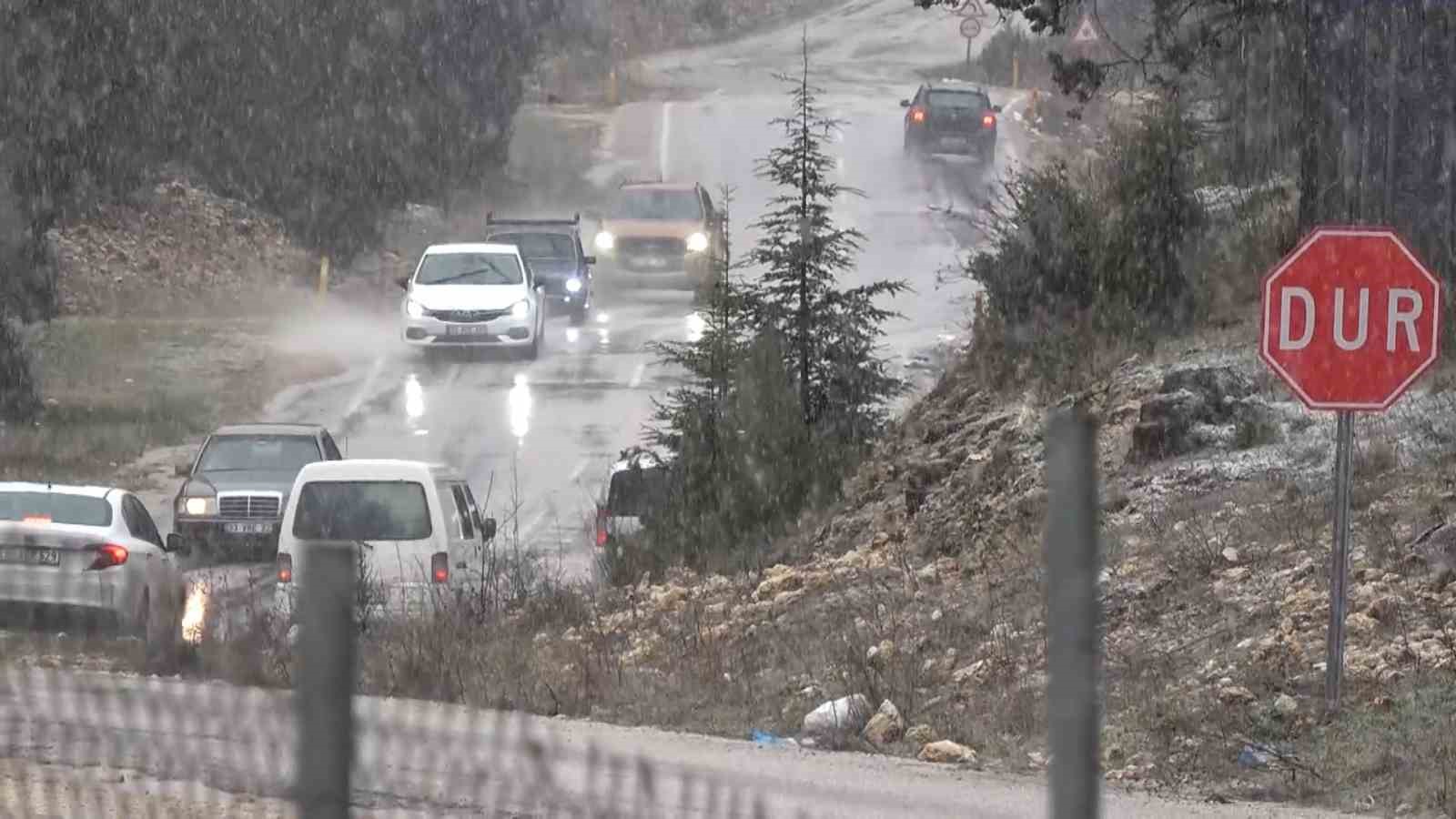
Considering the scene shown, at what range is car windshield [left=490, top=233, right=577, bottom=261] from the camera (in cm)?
3609

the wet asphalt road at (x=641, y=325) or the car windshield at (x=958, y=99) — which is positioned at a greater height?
the car windshield at (x=958, y=99)

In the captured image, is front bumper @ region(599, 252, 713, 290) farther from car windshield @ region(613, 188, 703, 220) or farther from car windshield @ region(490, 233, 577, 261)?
car windshield @ region(490, 233, 577, 261)

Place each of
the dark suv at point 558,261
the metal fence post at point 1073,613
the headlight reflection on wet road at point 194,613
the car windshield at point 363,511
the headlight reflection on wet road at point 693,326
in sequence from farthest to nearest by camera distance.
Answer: the dark suv at point 558,261 → the headlight reflection on wet road at point 693,326 → the car windshield at point 363,511 → the headlight reflection on wet road at point 194,613 → the metal fence post at point 1073,613

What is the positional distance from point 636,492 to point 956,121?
29.3m

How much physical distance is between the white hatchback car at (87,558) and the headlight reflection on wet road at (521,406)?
38.9ft

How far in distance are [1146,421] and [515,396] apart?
14.9 m

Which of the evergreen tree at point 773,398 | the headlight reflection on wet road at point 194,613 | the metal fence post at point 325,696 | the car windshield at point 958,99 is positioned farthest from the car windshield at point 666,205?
the metal fence post at point 325,696

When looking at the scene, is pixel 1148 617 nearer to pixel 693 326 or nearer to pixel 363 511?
pixel 363 511

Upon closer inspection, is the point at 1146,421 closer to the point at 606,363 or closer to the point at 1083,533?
the point at 1083,533

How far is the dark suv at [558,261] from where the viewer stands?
118 ft

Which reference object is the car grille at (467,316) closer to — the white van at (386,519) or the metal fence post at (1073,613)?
the white van at (386,519)

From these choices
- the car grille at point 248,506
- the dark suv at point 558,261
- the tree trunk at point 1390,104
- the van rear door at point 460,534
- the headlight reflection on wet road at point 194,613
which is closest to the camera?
the headlight reflection on wet road at point 194,613

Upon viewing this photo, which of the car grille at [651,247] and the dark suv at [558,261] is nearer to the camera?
the dark suv at [558,261]

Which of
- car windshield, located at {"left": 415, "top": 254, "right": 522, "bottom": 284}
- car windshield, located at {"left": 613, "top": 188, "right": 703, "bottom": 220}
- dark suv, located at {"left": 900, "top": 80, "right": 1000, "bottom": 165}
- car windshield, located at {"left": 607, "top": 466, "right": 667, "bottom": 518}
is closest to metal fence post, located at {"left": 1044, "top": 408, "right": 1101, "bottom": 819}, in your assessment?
car windshield, located at {"left": 607, "top": 466, "right": 667, "bottom": 518}
